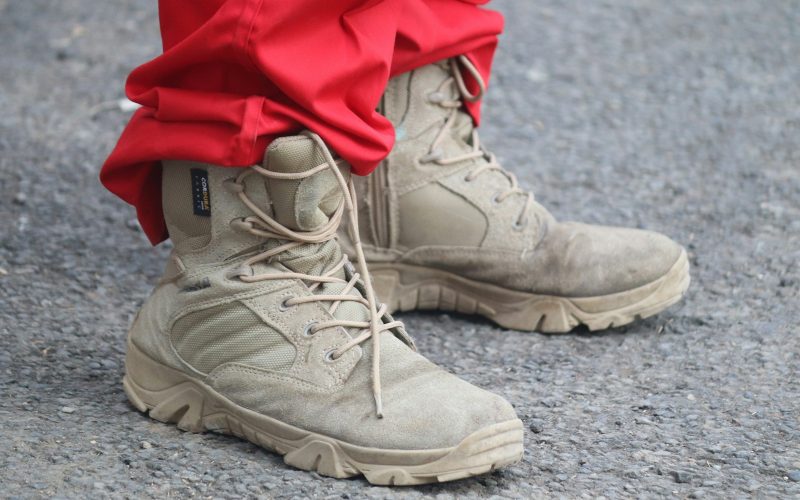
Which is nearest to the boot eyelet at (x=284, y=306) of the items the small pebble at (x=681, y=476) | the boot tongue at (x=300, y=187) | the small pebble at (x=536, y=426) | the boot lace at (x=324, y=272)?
the boot lace at (x=324, y=272)

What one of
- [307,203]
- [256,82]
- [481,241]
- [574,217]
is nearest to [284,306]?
[307,203]

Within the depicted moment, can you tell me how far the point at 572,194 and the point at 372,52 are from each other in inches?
52.2

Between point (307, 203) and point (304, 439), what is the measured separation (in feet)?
1.10

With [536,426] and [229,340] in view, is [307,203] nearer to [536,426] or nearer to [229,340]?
[229,340]

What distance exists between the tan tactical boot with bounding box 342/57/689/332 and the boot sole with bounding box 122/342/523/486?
0.52m

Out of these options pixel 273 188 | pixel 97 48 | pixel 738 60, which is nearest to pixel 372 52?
pixel 273 188

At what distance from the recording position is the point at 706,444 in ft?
5.36

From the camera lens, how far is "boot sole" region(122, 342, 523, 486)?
1.45 metres

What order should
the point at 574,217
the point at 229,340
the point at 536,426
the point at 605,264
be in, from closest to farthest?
the point at 229,340, the point at 536,426, the point at 605,264, the point at 574,217

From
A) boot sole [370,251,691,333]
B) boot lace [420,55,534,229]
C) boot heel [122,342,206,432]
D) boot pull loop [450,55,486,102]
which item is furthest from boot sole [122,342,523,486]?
boot pull loop [450,55,486,102]

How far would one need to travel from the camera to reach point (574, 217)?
260 cm

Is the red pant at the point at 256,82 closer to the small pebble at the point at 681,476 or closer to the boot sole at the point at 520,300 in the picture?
the boot sole at the point at 520,300

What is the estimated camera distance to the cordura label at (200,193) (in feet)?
5.04

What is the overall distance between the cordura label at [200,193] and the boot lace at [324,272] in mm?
43
